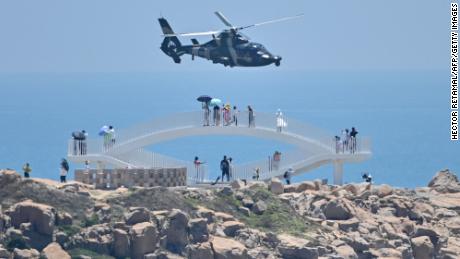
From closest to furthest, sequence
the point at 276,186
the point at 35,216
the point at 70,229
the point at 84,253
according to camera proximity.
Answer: the point at 84,253, the point at 35,216, the point at 70,229, the point at 276,186

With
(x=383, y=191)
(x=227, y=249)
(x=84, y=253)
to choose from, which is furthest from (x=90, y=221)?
(x=383, y=191)

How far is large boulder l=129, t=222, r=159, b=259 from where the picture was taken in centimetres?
8331

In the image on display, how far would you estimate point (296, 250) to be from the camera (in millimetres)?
85688

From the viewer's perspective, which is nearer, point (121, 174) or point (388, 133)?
point (121, 174)

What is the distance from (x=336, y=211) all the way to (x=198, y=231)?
8.00 m

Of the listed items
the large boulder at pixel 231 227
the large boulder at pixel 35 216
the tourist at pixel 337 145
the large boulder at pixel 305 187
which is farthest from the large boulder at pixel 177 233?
the tourist at pixel 337 145

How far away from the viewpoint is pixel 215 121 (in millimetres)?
100750

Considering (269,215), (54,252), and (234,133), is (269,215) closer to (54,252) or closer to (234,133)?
(54,252)

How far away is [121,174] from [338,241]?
8479 mm

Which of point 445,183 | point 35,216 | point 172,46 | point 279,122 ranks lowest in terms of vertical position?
point 35,216

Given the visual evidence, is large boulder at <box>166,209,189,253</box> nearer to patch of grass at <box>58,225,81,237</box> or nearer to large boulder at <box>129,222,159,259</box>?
large boulder at <box>129,222,159,259</box>

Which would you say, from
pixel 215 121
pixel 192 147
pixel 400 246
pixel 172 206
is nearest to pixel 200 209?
pixel 172 206

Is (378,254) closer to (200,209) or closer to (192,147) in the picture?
(200,209)

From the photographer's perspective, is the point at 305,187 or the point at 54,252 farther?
the point at 305,187
